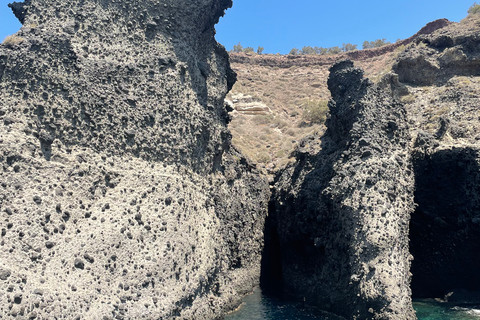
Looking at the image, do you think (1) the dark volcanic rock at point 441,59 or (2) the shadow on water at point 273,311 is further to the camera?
(1) the dark volcanic rock at point 441,59

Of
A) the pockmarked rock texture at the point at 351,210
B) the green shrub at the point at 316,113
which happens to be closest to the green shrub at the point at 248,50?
the green shrub at the point at 316,113

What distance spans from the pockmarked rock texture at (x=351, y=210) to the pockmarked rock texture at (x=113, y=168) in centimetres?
364

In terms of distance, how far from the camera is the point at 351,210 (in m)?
17.4

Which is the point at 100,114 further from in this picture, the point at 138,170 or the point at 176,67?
the point at 176,67

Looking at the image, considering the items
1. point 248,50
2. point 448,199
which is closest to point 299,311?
point 448,199

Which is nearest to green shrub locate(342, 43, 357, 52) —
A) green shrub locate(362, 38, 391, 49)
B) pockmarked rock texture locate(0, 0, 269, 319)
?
green shrub locate(362, 38, 391, 49)

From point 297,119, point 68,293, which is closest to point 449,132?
point 68,293

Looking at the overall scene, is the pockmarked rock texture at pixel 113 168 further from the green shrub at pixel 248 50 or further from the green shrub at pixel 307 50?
the green shrub at pixel 307 50

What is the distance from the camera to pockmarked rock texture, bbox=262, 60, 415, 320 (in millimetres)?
15789

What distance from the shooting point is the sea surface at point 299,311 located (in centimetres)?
1794

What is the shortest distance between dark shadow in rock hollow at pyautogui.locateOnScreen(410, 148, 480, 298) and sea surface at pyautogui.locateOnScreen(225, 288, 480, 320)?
4.67 ft

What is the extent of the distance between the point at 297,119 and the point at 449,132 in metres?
28.8

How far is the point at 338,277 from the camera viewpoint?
58.9 ft

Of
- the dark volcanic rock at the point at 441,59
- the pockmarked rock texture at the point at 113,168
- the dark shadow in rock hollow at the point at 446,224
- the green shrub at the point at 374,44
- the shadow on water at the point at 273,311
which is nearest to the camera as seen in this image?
the pockmarked rock texture at the point at 113,168
